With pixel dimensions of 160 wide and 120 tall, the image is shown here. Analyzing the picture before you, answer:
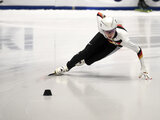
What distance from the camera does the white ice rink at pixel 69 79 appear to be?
285cm

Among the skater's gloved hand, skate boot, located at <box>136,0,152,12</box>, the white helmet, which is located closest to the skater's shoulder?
the white helmet

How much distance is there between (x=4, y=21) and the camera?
821cm

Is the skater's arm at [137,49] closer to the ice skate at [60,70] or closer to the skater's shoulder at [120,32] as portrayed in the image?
the skater's shoulder at [120,32]

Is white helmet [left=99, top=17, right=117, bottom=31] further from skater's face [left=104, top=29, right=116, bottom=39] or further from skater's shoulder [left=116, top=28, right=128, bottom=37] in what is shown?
skater's shoulder [left=116, top=28, right=128, bottom=37]

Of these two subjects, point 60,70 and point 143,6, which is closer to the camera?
point 60,70

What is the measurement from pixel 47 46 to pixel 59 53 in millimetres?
588

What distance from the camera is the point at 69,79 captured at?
13.0ft

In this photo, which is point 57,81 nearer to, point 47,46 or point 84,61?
point 84,61

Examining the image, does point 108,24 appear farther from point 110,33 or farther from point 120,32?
point 120,32

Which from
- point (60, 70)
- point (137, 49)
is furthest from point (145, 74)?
point (60, 70)

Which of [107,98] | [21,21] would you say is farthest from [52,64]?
[21,21]

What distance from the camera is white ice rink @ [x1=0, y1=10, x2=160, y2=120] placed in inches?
112

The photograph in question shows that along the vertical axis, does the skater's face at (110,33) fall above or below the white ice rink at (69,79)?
above

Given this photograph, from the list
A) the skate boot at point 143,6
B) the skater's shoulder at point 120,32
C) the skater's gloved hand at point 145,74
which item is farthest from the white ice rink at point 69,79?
the skate boot at point 143,6
